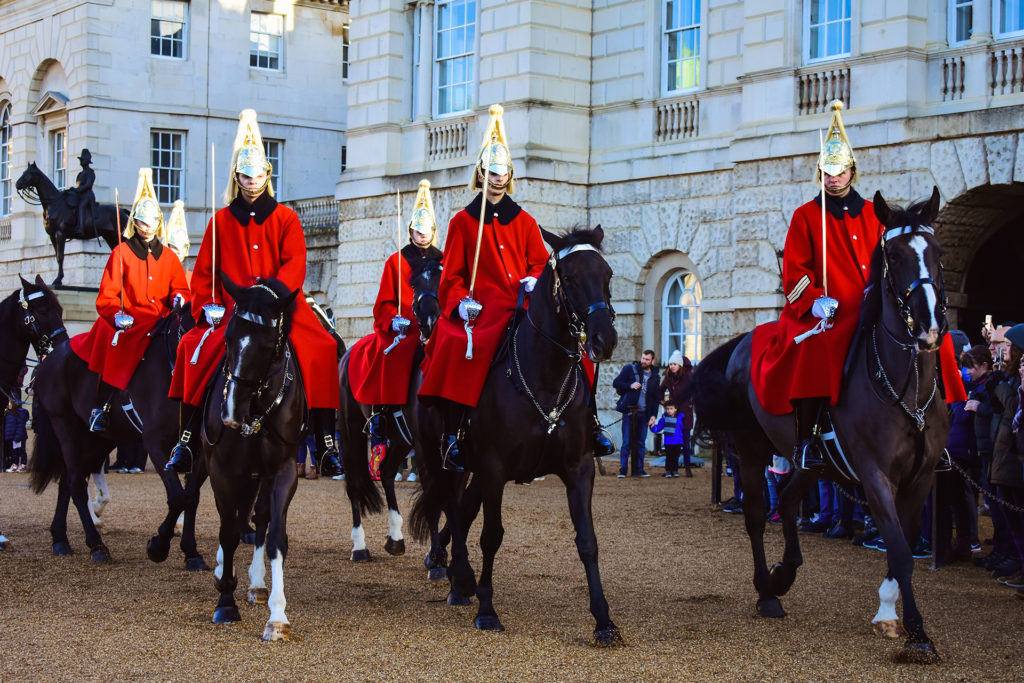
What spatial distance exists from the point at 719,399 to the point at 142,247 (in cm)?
561

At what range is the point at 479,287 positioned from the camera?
332 inches

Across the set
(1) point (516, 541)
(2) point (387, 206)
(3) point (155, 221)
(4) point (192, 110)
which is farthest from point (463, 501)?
(4) point (192, 110)

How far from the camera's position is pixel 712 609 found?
8375mm

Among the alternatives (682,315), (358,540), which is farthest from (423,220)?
(682,315)

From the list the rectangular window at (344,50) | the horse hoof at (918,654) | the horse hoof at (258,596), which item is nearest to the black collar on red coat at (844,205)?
the horse hoof at (918,654)

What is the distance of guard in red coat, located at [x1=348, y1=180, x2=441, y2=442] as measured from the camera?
33.4ft

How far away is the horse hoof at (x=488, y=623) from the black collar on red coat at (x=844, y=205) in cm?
326

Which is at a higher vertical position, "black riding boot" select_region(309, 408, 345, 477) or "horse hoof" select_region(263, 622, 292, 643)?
"black riding boot" select_region(309, 408, 345, 477)

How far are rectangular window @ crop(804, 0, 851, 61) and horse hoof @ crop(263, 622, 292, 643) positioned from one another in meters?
12.5

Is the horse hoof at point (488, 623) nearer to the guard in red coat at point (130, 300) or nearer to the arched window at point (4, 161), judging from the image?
the guard in red coat at point (130, 300)

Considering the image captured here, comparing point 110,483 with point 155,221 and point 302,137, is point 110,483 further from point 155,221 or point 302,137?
point 302,137

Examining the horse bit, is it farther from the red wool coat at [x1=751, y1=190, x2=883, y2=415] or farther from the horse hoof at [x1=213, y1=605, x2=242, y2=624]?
Result: the horse hoof at [x1=213, y1=605, x2=242, y2=624]

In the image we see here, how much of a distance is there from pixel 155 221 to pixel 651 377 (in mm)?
9216

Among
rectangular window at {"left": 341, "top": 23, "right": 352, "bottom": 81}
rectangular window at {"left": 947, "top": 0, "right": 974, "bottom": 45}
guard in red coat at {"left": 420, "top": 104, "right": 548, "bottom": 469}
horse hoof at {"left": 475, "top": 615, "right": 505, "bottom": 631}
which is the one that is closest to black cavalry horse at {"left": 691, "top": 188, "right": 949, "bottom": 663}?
guard in red coat at {"left": 420, "top": 104, "right": 548, "bottom": 469}
